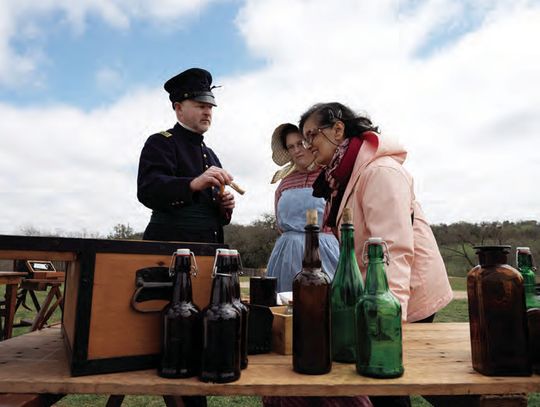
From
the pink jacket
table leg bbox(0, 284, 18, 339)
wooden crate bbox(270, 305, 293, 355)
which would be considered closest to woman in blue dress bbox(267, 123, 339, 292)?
the pink jacket

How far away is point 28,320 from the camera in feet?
24.1

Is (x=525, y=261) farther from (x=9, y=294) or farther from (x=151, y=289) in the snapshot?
(x=9, y=294)

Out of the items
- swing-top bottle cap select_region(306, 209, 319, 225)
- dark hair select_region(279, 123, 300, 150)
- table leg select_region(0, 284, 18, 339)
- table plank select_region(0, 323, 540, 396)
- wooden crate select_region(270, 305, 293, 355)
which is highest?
dark hair select_region(279, 123, 300, 150)

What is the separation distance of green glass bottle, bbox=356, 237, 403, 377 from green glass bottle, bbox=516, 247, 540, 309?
1.15 feet

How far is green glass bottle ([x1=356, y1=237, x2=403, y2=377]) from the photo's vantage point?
34.2 inches

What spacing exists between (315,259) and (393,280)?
0.41 meters

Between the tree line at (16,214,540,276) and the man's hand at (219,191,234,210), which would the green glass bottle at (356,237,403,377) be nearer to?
the man's hand at (219,191,234,210)

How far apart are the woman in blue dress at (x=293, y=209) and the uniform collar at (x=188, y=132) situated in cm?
60

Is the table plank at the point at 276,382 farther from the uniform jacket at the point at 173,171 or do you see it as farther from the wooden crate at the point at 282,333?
the uniform jacket at the point at 173,171

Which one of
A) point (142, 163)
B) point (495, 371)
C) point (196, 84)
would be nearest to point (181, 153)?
point (142, 163)

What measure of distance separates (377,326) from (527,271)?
0.43m

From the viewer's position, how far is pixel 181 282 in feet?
2.97

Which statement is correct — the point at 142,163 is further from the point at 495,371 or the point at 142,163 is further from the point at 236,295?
the point at 495,371

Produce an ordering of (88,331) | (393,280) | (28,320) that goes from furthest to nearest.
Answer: (28,320) < (393,280) < (88,331)
